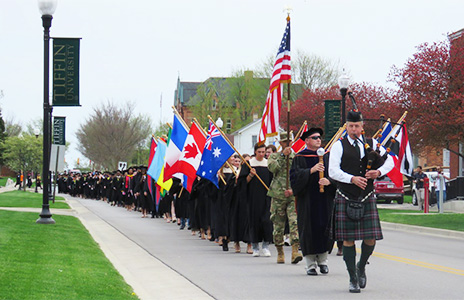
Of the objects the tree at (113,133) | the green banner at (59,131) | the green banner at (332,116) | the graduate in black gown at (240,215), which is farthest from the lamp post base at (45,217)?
the tree at (113,133)

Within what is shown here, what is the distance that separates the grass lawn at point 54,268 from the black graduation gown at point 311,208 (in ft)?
8.68

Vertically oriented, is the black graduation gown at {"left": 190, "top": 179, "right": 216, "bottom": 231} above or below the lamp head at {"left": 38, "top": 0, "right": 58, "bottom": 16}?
below

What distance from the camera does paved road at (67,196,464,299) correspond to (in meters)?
9.98

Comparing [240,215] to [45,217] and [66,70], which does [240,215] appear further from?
[66,70]

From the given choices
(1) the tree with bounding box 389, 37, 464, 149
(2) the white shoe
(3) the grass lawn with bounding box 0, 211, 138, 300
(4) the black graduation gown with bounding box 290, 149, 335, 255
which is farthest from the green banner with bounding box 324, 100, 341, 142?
(4) the black graduation gown with bounding box 290, 149, 335, 255

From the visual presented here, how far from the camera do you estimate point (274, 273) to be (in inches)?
476

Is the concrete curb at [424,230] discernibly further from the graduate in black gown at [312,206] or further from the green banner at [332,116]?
the graduate in black gown at [312,206]

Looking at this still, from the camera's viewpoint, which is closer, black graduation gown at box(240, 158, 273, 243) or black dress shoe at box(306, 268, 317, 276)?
black dress shoe at box(306, 268, 317, 276)

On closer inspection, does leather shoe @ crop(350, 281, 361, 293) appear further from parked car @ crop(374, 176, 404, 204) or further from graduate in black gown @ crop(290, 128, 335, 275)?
parked car @ crop(374, 176, 404, 204)

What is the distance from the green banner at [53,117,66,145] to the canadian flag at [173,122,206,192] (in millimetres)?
19690

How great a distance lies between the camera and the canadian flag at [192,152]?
18.9 m

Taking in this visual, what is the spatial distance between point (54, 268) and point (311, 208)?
11.9ft

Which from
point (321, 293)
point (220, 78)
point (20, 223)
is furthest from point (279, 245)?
point (220, 78)

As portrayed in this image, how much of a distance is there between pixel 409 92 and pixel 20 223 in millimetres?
15842
